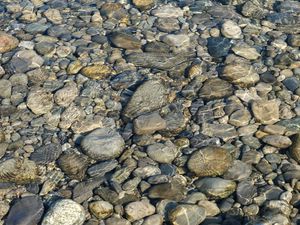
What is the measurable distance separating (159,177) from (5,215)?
70.6 inches

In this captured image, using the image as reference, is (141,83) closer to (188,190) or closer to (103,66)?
(103,66)

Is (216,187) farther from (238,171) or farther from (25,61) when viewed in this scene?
(25,61)

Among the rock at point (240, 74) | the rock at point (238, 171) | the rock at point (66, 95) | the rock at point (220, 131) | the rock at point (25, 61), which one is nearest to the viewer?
the rock at point (238, 171)

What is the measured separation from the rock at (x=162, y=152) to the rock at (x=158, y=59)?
66.8 inches

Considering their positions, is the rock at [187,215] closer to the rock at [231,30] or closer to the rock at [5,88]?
the rock at [5,88]

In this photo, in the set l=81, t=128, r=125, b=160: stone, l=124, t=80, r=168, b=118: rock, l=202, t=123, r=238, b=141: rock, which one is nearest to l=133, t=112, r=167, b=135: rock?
l=124, t=80, r=168, b=118: rock

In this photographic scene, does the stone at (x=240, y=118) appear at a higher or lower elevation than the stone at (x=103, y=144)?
higher

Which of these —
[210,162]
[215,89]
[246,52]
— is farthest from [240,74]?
[210,162]

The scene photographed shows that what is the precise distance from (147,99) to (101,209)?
6.36ft

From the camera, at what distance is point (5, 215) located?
18.5 ft

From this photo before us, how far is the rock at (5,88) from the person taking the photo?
7211 mm

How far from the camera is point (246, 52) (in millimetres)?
7949

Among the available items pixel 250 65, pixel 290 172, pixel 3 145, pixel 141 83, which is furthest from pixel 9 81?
pixel 290 172

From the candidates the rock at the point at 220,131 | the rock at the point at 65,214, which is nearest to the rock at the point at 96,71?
the rock at the point at 220,131
